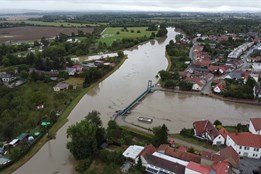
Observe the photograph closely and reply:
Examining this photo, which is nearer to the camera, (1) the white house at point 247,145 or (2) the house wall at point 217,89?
(1) the white house at point 247,145

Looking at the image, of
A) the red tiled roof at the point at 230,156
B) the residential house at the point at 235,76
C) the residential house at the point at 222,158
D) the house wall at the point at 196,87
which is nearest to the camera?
the residential house at the point at 222,158

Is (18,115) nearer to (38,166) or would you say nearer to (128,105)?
(38,166)

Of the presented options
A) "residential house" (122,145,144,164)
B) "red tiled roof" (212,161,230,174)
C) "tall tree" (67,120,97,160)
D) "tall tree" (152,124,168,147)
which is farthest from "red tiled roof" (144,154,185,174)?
"tall tree" (67,120,97,160)

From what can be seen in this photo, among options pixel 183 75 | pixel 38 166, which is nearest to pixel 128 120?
pixel 38 166

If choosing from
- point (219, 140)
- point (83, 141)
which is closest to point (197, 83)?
point (219, 140)

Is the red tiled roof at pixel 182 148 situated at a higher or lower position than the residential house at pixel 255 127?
lower

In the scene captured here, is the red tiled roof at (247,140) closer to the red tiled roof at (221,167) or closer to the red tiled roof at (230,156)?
the red tiled roof at (230,156)

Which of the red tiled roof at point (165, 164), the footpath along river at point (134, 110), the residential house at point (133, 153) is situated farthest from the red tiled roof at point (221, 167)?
the footpath along river at point (134, 110)
